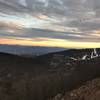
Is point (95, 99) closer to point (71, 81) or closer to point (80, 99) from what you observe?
point (80, 99)

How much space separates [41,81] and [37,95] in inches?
403

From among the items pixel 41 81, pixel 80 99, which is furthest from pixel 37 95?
pixel 80 99

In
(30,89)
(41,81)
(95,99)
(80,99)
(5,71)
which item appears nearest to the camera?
(95,99)

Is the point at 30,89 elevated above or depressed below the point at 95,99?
below

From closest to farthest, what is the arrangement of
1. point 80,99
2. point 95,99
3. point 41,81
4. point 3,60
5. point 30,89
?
point 95,99 → point 80,99 → point 30,89 → point 41,81 → point 3,60

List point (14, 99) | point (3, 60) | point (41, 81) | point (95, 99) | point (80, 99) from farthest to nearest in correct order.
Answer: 1. point (3, 60)
2. point (41, 81)
3. point (14, 99)
4. point (80, 99)
5. point (95, 99)

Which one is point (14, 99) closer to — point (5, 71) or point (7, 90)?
point (7, 90)

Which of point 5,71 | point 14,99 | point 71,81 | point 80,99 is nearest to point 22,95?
point 14,99

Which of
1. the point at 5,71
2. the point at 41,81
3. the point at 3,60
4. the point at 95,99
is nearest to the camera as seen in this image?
the point at 95,99

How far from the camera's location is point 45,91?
53188 mm

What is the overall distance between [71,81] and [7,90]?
1164 centimetres

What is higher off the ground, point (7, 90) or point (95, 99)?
point (95, 99)

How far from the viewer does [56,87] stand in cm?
5303

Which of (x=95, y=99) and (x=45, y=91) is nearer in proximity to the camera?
(x=95, y=99)
